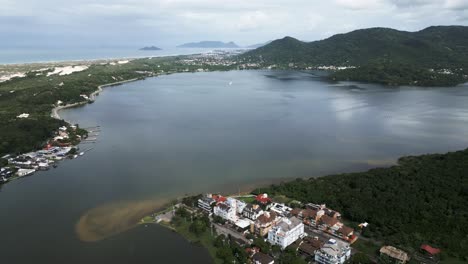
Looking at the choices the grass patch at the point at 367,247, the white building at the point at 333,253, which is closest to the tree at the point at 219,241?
the white building at the point at 333,253

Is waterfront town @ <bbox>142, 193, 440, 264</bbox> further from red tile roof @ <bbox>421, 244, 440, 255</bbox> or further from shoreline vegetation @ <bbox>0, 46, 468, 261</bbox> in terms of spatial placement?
shoreline vegetation @ <bbox>0, 46, 468, 261</bbox>

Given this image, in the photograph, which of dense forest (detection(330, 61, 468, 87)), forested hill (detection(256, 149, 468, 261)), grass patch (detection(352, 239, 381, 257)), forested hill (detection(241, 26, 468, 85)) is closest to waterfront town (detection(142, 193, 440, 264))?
grass patch (detection(352, 239, 381, 257))

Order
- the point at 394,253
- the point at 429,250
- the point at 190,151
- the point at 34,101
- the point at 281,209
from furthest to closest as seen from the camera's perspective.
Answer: the point at 34,101
the point at 190,151
the point at 281,209
the point at 429,250
the point at 394,253

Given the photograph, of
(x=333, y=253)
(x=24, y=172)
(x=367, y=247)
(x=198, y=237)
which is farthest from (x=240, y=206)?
(x=24, y=172)

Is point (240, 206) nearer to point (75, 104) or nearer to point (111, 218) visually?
point (111, 218)

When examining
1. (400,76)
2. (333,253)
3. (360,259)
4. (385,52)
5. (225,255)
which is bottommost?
(225,255)

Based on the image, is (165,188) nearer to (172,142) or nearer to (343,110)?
(172,142)

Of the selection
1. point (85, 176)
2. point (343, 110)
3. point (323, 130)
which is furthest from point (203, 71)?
point (85, 176)
